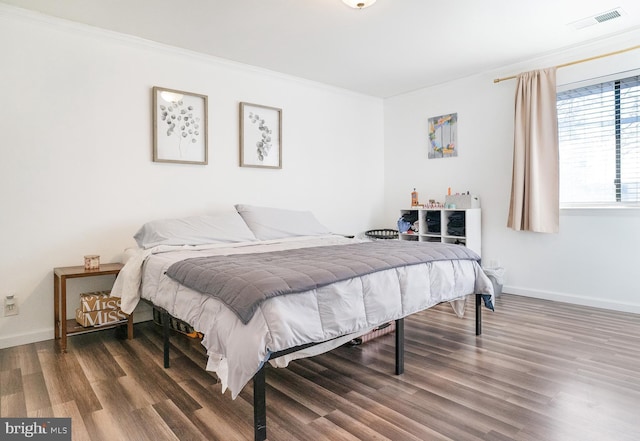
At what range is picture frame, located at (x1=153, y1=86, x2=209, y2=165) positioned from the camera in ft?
11.4

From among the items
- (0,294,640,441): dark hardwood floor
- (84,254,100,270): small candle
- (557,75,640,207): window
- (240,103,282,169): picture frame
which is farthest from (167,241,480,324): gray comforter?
(557,75,640,207): window

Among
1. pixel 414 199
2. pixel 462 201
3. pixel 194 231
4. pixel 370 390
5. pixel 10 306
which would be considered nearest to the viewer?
pixel 370 390

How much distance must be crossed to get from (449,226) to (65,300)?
3.75 meters

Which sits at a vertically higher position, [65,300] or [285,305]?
[285,305]

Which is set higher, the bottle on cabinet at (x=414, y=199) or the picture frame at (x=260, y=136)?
the picture frame at (x=260, y=136)

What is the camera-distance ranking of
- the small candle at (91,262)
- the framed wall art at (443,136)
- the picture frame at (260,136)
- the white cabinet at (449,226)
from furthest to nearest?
the framed wall art at (443,136)
the white cabinet at (449,226)
the picture frame at (260,136)
the small candle at (91,262)

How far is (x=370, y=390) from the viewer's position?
207 centimetres

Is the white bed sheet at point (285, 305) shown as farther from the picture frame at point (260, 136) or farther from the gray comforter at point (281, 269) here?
the picture frame at point (260, 136)

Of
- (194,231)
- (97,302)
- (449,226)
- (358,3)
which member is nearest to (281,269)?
(194,231)

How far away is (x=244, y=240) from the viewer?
11.1ft

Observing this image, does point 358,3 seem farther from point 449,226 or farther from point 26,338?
point 26,338

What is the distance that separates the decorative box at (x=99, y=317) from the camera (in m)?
2.83

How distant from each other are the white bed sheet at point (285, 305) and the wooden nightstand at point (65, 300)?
21cm

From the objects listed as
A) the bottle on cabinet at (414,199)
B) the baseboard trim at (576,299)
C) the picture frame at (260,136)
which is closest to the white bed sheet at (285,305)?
the picture frame at (260,136)
